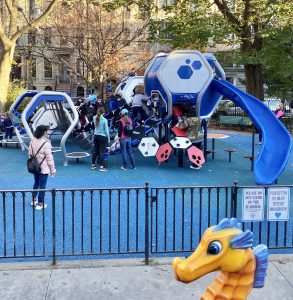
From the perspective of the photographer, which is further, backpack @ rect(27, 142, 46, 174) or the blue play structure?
the blue play structure

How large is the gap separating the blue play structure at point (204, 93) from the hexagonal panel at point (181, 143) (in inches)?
37.6

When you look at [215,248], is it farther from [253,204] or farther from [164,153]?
[164,153]

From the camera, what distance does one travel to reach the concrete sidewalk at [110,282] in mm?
5512

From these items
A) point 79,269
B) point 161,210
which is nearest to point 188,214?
point 161,210

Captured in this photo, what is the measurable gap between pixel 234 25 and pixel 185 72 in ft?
34.1

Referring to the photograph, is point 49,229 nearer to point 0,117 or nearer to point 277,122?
point 277,122

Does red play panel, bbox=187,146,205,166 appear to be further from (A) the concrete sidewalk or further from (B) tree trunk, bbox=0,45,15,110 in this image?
(B) tree trunk, bbox=0,45,15,110

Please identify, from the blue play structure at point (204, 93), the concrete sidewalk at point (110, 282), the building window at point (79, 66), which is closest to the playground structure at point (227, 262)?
the concrete sidewalk at point (110, 282)

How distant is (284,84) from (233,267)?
26888 mm

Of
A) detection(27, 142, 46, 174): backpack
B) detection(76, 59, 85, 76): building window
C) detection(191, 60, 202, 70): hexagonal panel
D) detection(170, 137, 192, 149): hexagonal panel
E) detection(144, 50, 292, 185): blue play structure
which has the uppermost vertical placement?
detection(76, 59, 85, 76): building window

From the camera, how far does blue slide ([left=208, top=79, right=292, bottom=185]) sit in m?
11.0

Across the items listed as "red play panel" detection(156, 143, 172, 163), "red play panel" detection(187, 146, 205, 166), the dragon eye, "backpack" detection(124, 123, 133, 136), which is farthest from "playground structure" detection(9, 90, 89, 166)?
the dragon eye

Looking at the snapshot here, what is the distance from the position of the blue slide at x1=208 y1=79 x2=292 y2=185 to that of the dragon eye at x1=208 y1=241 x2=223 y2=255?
22.5ft

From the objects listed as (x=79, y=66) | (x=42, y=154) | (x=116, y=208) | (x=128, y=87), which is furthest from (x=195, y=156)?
(x=79, y=66)
